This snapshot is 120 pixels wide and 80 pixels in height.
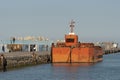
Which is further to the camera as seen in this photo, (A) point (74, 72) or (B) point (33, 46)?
(B) point (33, 46)

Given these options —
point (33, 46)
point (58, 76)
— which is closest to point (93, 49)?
point (58, 76)

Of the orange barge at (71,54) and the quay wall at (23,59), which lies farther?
the orange barge at (71,54)

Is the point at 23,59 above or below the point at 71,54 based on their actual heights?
below

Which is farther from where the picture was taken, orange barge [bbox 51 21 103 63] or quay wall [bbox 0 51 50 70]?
orange barge [bbox 51 21 103 63]

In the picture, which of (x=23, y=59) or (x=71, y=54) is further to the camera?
(x=71, y=54)

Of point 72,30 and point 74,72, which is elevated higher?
point 72,30

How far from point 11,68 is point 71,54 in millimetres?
→ 20087

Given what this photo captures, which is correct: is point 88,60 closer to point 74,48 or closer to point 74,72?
point 74,48

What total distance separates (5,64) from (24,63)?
48.8ft

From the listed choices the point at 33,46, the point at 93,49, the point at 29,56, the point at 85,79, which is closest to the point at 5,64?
the point at 85,79

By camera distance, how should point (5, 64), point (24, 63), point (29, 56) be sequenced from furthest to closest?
point (29, 56) < point (24, 63) < point (5, 64)

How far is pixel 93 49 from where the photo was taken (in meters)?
99.1

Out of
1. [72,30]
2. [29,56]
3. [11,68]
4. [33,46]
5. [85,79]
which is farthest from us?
[33,46]

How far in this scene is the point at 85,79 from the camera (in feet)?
209
